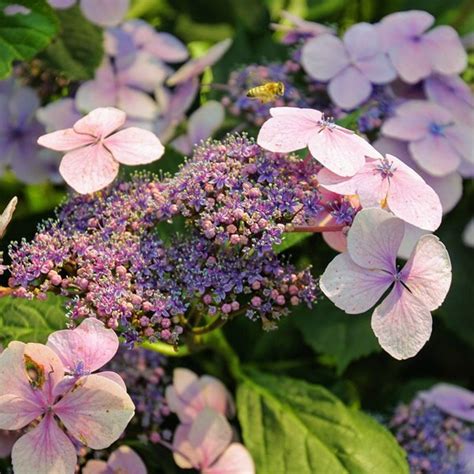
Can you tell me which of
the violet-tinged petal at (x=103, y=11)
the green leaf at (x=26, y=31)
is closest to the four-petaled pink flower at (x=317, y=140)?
the green leaf at (x=26, y=31)

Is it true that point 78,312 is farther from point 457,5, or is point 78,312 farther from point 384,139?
point 457,5

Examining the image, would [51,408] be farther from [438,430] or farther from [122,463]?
[438,430]

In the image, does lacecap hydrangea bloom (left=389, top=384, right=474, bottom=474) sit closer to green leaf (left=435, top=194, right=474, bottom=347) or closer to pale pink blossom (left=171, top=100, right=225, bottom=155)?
green leaf (left=435, top=194, right=474, bottom=347)

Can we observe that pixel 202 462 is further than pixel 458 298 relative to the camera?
No

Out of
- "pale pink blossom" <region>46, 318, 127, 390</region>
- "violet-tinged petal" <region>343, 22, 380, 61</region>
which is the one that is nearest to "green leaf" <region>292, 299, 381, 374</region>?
"violet-tinged petal" <region>343, 22, 380, 61</region>

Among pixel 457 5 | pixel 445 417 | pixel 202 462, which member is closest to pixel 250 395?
pixel 202 462

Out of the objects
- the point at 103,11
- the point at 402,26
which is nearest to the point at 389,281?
the point at 402,26

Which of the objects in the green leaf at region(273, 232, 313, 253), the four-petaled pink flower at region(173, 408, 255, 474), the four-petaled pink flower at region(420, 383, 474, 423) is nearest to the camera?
the green leaf at region(273, 232, 313, 253)
